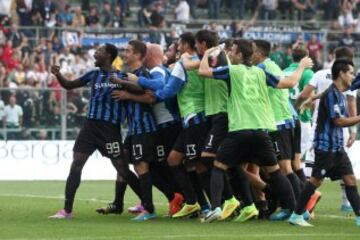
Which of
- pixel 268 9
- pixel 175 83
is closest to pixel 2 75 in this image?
pixel 268 9

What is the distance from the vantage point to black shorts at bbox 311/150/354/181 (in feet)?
43.8

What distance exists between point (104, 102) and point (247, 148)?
6.92ft

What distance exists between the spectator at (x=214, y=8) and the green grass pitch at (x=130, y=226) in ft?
63.1

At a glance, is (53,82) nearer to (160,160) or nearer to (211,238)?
(160,160)

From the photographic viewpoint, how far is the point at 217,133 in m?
14.2

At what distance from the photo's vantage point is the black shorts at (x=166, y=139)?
15039 millimetres

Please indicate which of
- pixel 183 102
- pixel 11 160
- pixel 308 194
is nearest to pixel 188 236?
pixel 308 194

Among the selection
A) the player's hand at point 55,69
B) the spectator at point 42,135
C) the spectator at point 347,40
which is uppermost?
the player's hand at point 55,69

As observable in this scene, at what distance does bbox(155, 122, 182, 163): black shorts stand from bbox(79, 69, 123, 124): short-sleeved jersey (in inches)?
23.3

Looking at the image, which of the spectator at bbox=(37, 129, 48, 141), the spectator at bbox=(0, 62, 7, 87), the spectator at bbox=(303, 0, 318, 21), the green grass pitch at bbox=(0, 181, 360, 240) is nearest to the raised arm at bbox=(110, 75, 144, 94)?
the green grass pitch at bbox=(0, 181, 360, 240)

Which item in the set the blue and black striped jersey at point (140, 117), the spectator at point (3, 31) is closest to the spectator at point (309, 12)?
the spectator at point (3, 31)

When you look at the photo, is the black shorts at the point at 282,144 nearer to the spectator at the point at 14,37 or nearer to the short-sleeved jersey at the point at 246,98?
the short-sleeved jersey at the point at 246,98

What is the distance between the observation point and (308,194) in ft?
43.9

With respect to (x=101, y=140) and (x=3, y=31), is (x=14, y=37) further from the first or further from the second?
(x=101, y=140)
